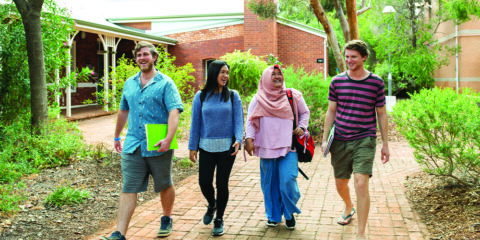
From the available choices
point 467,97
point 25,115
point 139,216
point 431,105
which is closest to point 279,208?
point 139,216

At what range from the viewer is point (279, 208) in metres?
4.92

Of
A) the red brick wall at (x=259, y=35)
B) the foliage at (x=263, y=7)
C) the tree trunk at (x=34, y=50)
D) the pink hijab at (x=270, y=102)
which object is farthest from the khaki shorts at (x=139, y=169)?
the red brick wall at (x=259, y=35)

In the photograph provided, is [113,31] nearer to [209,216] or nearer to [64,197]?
[64,197]

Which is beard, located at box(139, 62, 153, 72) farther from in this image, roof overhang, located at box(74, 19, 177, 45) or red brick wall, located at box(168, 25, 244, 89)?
red brick wall, located at box(168, 25, 244, 89)

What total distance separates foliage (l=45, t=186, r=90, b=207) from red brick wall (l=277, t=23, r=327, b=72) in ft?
60.4

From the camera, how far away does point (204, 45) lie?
24406 mm

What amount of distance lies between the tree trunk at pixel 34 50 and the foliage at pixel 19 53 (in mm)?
463

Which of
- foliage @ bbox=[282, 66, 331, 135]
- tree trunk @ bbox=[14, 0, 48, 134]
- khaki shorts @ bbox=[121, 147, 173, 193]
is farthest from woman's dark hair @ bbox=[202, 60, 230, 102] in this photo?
foliage @ bbox=[282, 66, 331, 135]

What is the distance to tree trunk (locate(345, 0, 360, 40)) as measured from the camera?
12.0 metres

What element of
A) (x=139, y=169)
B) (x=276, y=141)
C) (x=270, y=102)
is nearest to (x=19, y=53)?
(x=139, y=169)

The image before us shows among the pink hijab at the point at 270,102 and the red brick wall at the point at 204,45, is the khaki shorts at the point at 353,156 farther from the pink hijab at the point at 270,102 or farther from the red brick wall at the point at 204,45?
the red brick wall at the point at 204,45

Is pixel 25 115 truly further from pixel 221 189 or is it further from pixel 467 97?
pixel 467 97

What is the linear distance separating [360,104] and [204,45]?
20514 mm

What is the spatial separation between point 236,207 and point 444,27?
24.6 meters
